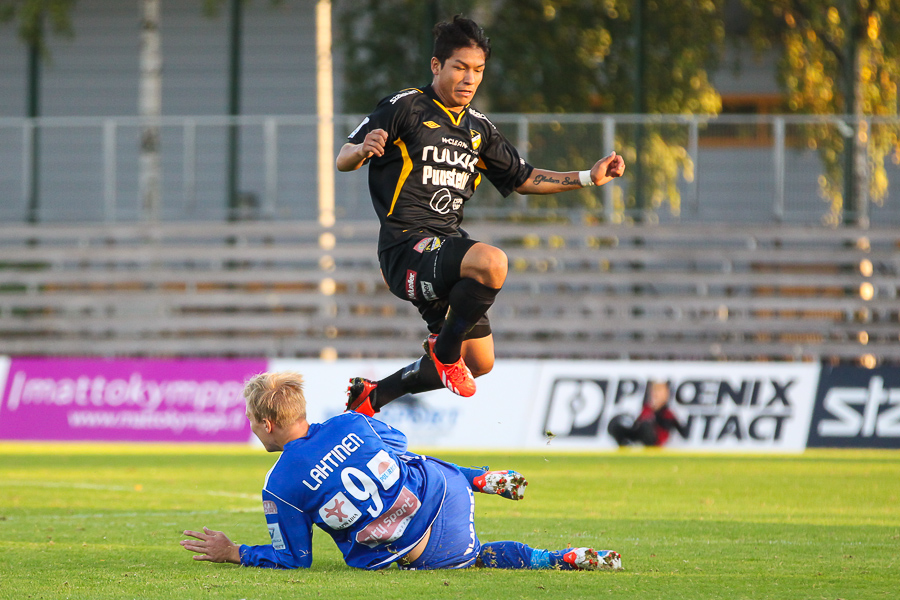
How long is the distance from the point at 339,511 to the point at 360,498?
0.10 meters

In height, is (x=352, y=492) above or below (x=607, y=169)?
below

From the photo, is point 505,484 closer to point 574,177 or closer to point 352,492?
point 352,492

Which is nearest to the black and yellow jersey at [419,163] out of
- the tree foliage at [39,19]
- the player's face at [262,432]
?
the player's face at [262,432]

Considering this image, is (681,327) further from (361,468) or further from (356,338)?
(361,468)

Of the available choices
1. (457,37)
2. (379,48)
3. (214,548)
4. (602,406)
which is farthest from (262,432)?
(379,48)

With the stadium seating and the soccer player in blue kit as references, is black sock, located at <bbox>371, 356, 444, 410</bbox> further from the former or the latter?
the stadium seating

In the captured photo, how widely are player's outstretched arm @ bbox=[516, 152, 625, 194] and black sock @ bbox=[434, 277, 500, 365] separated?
90 cm

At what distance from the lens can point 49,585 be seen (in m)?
4.61

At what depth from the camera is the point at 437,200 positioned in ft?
20.0

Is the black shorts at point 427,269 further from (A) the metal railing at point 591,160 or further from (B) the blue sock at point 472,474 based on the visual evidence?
(A) the metal railing at point 591,160

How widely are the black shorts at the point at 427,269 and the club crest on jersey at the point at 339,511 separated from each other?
150cm

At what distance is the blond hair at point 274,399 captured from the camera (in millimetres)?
4609

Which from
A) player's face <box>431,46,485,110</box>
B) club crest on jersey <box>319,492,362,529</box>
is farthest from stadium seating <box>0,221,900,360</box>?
club crest on jersey <box>319,492,362,529</box>

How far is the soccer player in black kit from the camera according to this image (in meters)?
5.75
